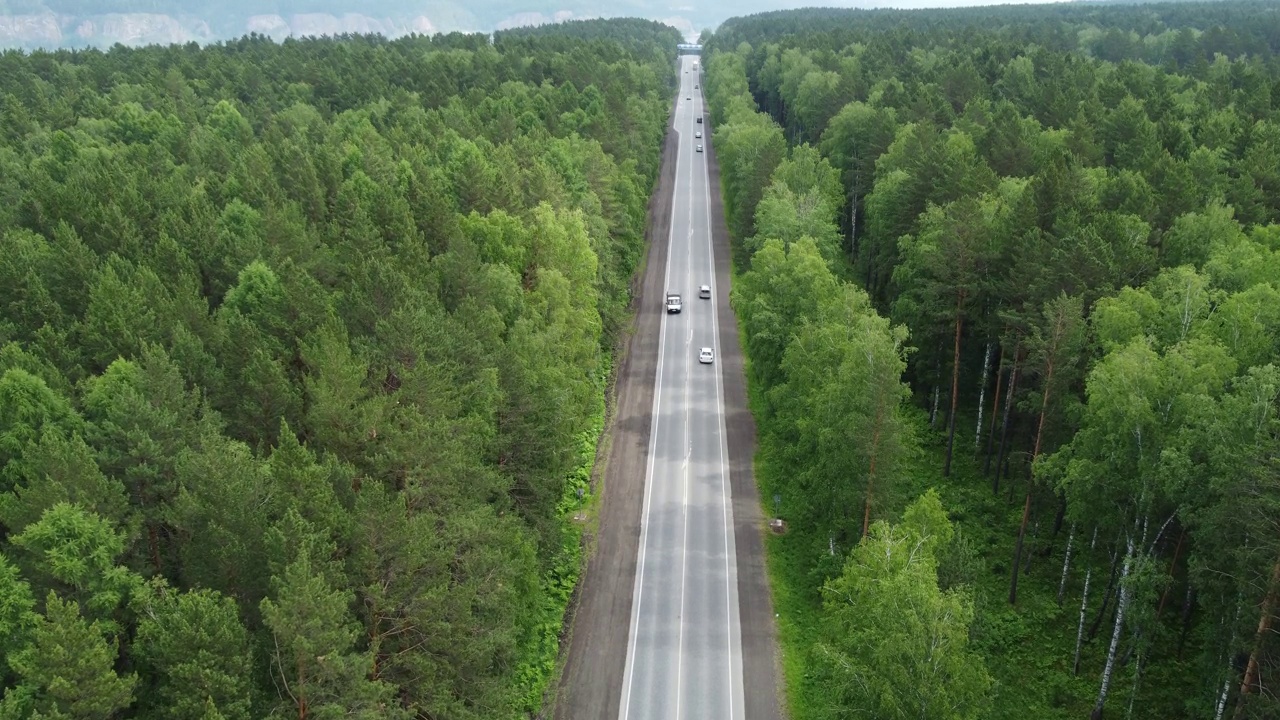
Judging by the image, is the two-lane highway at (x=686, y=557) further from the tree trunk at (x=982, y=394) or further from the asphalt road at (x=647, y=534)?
the tree trunk at (x=982, y=394)

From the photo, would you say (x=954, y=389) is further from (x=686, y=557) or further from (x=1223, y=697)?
(x=1223, y=697)

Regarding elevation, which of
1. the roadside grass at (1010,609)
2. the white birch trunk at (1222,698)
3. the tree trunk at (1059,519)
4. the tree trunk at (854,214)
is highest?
the tree trunk at (854,214)

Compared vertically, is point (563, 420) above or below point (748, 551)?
above

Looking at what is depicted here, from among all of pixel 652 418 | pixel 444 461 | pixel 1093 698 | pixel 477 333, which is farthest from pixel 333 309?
pixel 1093 698

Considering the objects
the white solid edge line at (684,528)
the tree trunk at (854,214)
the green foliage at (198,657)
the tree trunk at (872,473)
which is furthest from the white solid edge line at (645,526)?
the tree trunk at (854,214)

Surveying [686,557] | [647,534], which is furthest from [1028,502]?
[647,534]

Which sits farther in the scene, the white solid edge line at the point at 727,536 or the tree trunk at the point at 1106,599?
the white solid edge line at the point at 727,536

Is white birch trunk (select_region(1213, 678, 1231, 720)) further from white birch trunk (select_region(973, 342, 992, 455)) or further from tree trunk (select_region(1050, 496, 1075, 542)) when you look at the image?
white birch trunk (select_region(973, 342, 992, 455))
